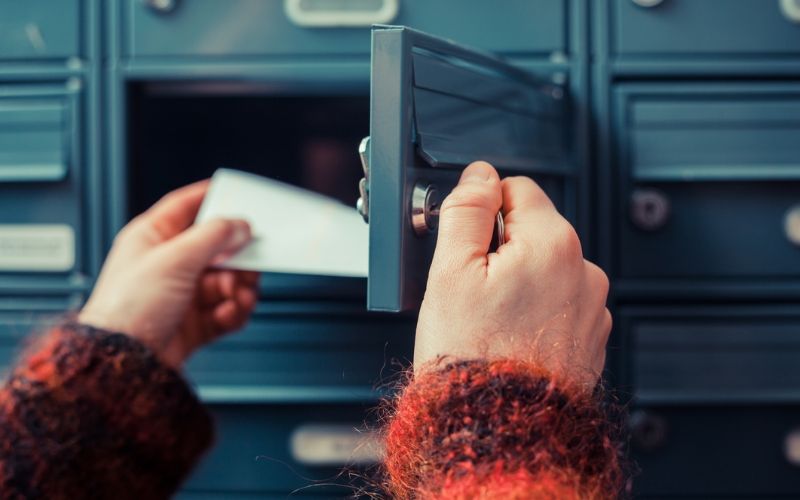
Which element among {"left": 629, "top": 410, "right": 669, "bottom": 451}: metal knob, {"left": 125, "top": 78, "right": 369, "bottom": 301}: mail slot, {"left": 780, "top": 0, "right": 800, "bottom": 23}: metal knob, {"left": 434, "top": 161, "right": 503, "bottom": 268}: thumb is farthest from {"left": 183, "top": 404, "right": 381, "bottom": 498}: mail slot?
{"left": 780, "top": 0, "right": 800, "bottom": 23}: metal knob

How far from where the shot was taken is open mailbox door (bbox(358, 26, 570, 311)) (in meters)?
0.43

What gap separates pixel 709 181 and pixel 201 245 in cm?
43

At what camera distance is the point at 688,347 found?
26.9 inches

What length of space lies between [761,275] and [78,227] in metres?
0.60

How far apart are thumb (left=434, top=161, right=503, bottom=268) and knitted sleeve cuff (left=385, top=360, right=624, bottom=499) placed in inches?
2.3

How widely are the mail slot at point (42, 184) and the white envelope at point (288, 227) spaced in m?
0.11

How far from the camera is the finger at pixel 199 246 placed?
2.10ft

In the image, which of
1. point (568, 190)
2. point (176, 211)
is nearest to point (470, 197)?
point (568, 190)

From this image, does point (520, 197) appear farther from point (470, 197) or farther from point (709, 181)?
point (709, 181)

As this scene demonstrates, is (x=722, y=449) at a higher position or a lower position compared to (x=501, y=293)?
lower

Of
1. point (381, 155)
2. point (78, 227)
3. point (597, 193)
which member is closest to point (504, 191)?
point (381, 155)

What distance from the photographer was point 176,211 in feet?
2.37

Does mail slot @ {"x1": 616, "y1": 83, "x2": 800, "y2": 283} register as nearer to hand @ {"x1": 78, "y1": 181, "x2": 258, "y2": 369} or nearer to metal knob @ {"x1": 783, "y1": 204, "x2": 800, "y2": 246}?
metal knob @ {"x1": 783, "y1": 204, "x2": 800, "y2": 246}

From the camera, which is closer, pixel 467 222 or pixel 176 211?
pixel 467 222
